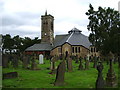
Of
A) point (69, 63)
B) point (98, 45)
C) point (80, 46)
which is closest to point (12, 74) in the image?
point (69, 63)

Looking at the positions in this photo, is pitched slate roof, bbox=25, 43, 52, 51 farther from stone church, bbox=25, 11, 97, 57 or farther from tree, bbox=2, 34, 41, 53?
tree, bbox=2, 34, 41, 53

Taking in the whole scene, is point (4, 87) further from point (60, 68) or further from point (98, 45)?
point (98, 45)

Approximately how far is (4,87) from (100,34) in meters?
31.3

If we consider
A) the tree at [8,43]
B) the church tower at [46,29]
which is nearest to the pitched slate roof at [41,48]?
the church tower at [46,29]

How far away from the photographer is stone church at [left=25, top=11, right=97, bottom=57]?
5562cm

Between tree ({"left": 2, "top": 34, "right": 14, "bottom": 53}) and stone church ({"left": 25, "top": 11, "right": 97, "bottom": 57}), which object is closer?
stone church ({"left": 25, "top": 11, "right": 97, "bottom": 57})

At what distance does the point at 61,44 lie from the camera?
57469 millimetres

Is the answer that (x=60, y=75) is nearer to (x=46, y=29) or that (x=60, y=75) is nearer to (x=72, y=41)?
(x=72, y=41)

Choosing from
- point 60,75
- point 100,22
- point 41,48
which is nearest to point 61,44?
point 41,48

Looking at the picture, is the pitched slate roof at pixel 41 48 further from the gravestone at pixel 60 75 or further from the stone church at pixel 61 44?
the gravestone at pixel 60 75

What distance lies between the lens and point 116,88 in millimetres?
8891

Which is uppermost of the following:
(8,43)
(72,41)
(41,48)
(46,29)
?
(46,29)

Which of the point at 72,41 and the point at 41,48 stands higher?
the point at 72,41

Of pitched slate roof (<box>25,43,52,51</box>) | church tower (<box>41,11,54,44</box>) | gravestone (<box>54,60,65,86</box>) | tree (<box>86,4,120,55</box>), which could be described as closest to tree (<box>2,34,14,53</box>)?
church tower (<box>41,11,54,44</box>)
